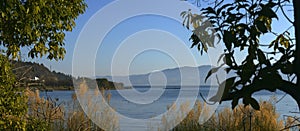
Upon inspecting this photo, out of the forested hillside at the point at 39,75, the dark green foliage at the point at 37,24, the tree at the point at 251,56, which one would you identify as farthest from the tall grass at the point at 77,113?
the tree at the point at 251,56

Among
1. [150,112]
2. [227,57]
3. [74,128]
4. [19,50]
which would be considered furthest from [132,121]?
[227,57]

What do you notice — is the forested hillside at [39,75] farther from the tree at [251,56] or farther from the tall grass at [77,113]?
the tree at [251,56]

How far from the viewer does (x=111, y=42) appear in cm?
222

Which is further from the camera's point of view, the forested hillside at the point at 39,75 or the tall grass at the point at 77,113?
the tall grass at the point at 77,113

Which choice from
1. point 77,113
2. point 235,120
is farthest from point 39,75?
point 235,120

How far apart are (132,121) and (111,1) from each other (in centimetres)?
299

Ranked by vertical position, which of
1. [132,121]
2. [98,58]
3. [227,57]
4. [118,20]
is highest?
[118,20]

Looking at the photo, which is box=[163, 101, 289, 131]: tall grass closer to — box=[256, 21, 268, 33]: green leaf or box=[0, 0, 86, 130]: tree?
box=[0, 0, 86, 130]: tree

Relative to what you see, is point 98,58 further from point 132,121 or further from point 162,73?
point 132,121

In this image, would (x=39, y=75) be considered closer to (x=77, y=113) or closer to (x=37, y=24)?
(x=37, y=24)

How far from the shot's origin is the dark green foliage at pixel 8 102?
87.0 inches

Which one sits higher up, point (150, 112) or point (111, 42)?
point (111, 42)

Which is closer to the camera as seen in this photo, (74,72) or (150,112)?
(74,72)

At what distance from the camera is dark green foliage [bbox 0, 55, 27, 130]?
221 centimetres
